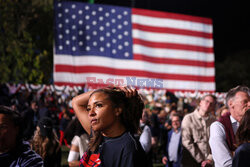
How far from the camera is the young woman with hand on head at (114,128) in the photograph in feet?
5.99

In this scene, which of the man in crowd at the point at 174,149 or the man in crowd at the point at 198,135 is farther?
the man in crowd at the point at 174,149

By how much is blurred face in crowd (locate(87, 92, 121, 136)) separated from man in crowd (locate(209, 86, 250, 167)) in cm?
152

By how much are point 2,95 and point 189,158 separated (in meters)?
7.51

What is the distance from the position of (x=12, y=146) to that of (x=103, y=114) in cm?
92

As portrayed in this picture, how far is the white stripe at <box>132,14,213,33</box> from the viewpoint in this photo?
11.6m

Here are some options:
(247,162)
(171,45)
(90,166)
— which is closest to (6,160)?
(90,166)

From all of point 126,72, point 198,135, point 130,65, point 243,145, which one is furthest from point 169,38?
point 243,145

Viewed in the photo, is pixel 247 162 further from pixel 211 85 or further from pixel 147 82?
pixel 211 85

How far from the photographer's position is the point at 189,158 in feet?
17.1

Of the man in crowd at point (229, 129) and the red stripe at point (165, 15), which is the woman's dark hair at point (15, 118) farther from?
the red stripe at point (165, 15)

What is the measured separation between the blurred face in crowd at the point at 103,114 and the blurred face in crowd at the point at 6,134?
2.70 feet

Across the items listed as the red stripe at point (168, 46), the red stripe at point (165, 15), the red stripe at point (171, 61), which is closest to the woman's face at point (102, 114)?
the red stripe at point (171, 61)

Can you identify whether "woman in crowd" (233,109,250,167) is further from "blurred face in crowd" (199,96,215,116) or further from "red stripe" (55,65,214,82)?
"red stripe" (55,65,214,82)

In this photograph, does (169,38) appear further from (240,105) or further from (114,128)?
(114,128)
